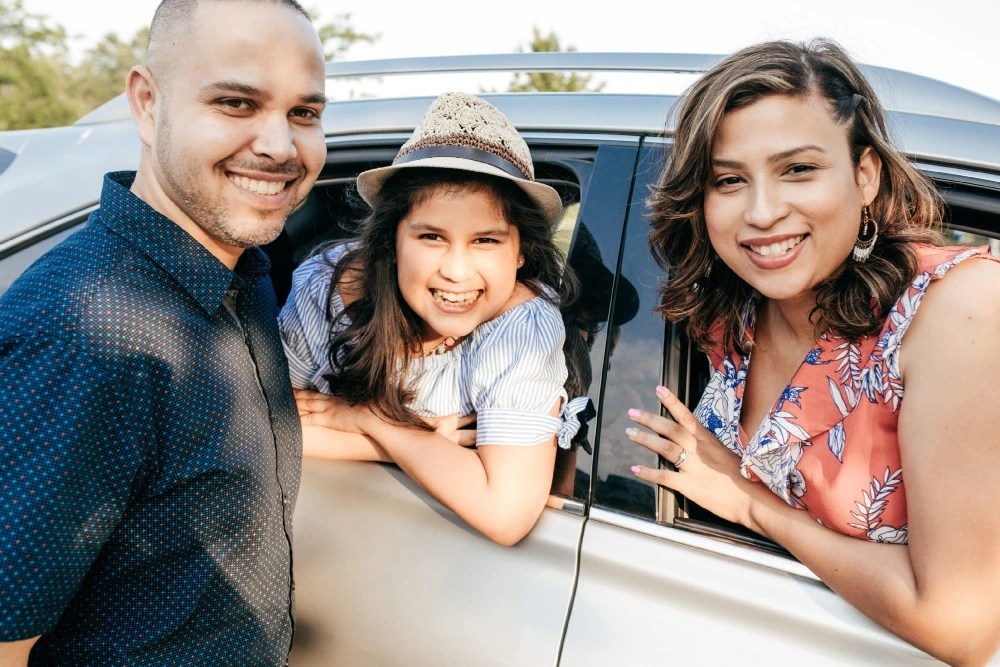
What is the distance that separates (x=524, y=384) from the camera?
1.53 metres

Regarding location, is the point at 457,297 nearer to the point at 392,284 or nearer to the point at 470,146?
the point at 392,284

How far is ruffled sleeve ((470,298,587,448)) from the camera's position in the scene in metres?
1.50

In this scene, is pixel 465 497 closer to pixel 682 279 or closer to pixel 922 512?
pixel 682 279

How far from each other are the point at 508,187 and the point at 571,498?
2.56 feet

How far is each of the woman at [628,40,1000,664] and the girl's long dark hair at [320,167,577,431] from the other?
1.20 ft

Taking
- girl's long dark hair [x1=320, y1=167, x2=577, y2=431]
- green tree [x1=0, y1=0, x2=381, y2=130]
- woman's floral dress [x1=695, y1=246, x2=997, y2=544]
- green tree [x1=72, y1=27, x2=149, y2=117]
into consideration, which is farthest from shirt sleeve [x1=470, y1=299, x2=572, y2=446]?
green tree [x1=72, y1=27, x2=149, y2=117]

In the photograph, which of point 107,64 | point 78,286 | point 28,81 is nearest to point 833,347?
point 78,286

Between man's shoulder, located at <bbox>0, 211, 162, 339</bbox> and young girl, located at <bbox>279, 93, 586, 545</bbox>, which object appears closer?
man's shoulder, located at <bbox>0, 211, 162, 339</bbox>

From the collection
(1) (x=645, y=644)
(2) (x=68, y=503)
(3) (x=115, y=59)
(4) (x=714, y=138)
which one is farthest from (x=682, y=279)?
(3) (x=115, y=59)

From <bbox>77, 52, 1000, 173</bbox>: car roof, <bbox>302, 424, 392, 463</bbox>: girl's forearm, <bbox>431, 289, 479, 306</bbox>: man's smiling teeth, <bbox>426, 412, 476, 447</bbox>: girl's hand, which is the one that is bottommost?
<bbox>302, 424, 392, 463</bbox>: girl's forearm

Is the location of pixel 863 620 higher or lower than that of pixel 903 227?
lower

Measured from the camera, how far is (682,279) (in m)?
1.53

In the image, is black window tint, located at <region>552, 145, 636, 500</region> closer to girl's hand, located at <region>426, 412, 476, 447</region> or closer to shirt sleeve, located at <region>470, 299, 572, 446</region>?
shirt sleeve, located at <region>470, 299, 572, 446</region>

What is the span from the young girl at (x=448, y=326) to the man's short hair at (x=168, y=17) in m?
0.51
